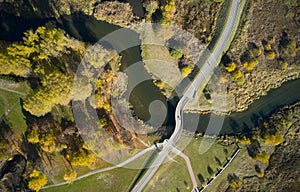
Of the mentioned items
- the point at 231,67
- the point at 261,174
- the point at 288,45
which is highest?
the point at 288,45

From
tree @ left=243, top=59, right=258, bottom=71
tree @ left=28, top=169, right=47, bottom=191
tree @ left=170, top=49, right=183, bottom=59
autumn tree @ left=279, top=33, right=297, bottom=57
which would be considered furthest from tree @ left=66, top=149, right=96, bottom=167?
autumn tree @ left=279, top=33, right=297, bottom=57

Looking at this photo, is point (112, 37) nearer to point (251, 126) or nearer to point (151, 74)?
point (151, 74)

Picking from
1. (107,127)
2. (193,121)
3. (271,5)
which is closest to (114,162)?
(107,127)

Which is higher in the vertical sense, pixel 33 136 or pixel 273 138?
pixel 33 136

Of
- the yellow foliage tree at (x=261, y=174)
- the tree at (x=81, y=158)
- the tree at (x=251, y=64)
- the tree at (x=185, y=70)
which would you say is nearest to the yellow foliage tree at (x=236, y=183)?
the yellow foliage tree at (x=261, y=174)

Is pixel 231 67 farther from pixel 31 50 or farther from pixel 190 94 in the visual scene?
pixel 31 50

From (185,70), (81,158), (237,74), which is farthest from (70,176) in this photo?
(237,74)

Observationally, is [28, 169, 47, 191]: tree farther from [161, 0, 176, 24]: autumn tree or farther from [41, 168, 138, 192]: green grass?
[161, 0, 176, 24]: autumn tree
